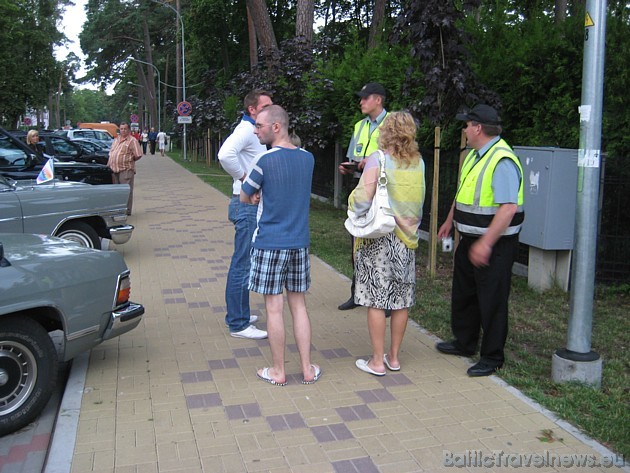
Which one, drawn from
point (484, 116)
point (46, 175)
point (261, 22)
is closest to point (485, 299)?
point (484, 116)

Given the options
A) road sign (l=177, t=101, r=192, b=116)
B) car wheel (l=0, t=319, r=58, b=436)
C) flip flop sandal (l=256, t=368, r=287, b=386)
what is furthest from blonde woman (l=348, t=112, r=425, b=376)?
road sign (l=177, t=101, r=192, b=116)

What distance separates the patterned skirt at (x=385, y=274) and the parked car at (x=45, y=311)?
5.74ft

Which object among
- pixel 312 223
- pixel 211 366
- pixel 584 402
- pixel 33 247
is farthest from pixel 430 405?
pixel 312 223

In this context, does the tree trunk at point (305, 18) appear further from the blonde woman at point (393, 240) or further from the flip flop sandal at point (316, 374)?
the flip flop sandal at point (316, 374)

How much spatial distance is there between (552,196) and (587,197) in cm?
256

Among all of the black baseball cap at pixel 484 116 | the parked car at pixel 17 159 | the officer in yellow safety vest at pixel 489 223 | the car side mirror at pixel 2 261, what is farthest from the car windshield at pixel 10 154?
the black baseball cap at pixel 484 116

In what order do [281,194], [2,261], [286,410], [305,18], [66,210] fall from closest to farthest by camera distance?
[2,261] < [286,410] < [281,194] < [66,210] < [305,18]

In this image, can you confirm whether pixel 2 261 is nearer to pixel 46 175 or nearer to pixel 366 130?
pixel 366 130

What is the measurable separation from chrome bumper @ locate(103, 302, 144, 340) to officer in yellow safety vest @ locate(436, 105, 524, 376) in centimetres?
249

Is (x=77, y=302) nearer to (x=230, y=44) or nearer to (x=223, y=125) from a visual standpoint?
(x=223, y=125)

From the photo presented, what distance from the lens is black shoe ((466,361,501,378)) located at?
4871 millimetres

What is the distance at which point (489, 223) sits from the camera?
4.68 m

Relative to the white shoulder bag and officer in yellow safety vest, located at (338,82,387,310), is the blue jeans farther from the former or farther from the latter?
the white shoulder bag

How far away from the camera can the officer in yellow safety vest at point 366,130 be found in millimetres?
5891
